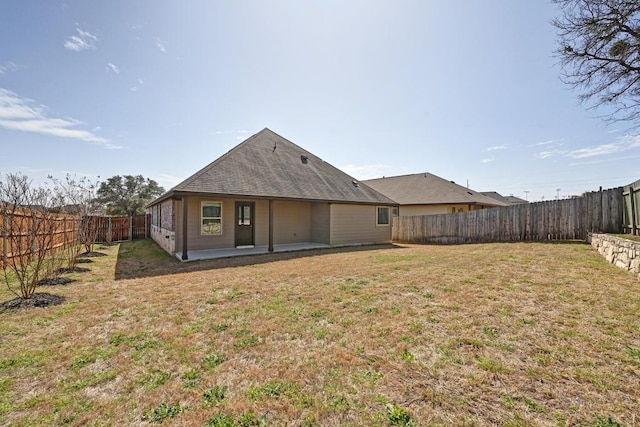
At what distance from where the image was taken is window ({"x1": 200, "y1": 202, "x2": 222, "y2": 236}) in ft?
36.1

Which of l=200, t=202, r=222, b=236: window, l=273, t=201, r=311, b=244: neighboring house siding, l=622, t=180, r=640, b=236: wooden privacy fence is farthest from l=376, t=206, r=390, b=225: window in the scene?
l=622, t=180, r=640, b=236: wooden privacy fence

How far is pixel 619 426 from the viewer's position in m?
1.89

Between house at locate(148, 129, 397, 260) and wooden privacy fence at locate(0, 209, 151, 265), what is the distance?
3.15m

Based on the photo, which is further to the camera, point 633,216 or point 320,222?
point 320,222

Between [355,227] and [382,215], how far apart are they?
2.25 m

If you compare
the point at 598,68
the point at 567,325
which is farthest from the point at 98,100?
the point at 598,68

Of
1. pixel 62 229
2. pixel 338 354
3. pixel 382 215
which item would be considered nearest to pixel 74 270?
pixel 62 229

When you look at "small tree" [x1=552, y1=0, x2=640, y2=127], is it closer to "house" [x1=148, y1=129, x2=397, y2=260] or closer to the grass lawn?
the grass lawn

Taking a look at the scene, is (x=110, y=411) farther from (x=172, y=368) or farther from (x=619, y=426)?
(x=619, y=426)

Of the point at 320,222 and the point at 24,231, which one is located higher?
the point at 320,222

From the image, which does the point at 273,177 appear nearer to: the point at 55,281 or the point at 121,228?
the point at 55,281

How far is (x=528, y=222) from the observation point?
11.1 m

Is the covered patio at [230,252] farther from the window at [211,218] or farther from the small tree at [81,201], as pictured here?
the small tree at [81,201]

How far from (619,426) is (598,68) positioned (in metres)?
11.5
